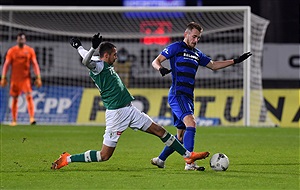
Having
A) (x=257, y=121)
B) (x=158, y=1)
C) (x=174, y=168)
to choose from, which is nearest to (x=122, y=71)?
(x=158, y=1)

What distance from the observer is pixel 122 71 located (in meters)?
22.0

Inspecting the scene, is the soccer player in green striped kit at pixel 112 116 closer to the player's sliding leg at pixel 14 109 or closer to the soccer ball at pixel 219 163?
the soccer ball at pixel 219 163

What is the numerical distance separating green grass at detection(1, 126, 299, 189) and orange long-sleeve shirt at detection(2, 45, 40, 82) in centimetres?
163

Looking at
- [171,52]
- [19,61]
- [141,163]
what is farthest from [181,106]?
[19,61]

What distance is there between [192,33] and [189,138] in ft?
4.06

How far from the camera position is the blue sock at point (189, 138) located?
32.9ft

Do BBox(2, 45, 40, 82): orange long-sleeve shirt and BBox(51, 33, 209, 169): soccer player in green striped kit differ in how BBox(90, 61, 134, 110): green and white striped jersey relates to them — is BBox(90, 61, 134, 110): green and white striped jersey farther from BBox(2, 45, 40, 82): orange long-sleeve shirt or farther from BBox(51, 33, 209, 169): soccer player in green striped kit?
BBox(2, 45, 40, 82): orange long-sleeve shirt

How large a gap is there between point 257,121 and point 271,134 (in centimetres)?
319

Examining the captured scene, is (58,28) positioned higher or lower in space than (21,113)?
higher

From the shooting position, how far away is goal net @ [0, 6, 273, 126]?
2053cm

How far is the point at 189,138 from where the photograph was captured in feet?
32.9

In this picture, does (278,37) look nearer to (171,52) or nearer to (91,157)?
(171,52)

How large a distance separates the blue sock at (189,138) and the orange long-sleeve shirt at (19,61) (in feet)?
29.8

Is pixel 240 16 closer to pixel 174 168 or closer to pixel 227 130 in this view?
pixel 227 130
